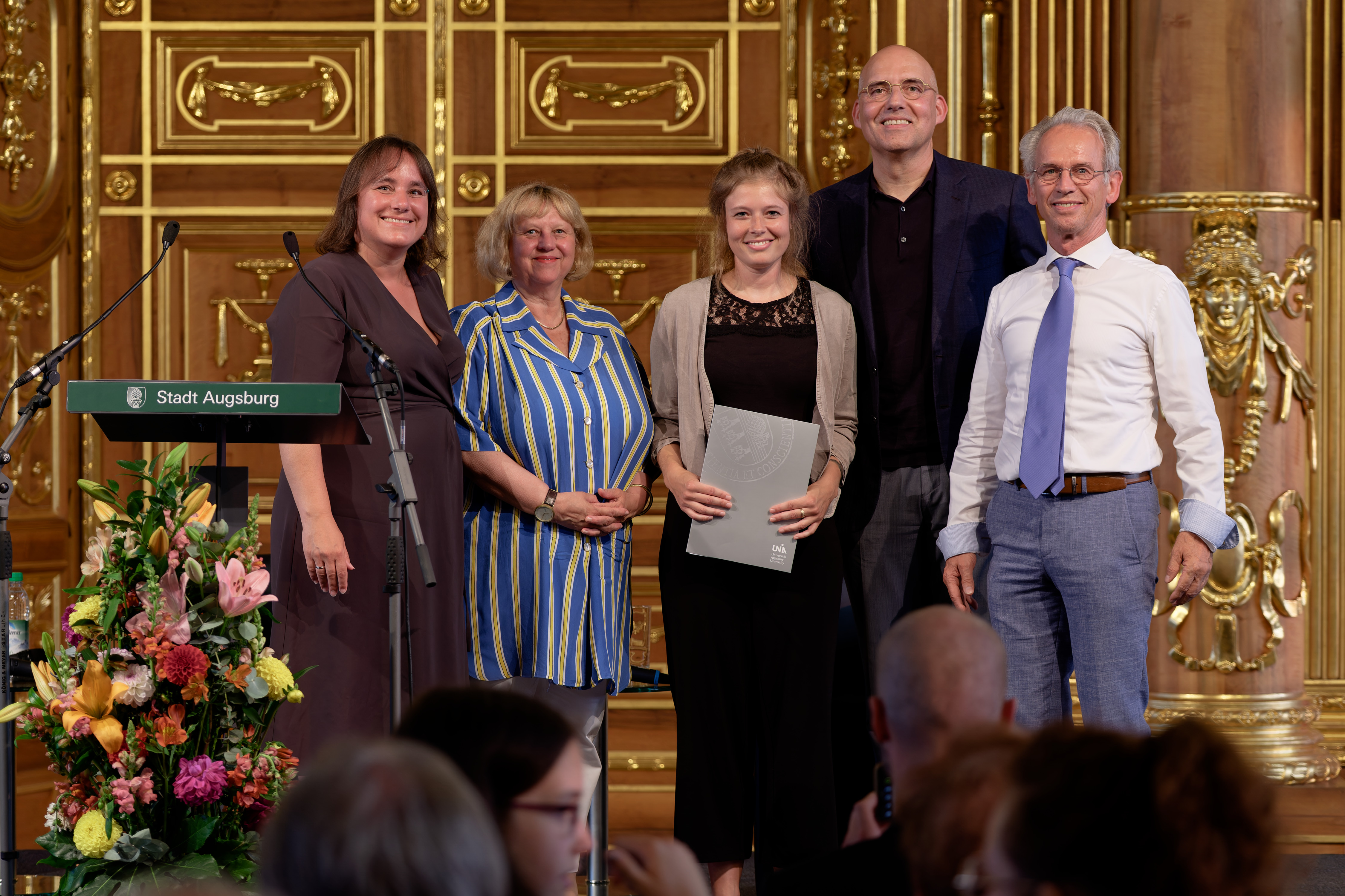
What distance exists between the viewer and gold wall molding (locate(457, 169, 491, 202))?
519 centimetres

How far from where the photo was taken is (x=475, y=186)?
5.19 metres

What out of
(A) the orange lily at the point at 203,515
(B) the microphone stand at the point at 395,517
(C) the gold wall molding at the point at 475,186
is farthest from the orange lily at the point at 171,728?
(C) the gold wall molding at the point at 475,186

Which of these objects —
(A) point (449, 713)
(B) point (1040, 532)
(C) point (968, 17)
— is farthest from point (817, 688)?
(C) point (968, 17)

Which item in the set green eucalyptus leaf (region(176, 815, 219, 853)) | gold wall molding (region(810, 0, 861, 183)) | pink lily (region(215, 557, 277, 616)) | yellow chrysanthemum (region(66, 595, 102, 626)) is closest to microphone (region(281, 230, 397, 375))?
pink lily (region(215, 557, 277, 616))

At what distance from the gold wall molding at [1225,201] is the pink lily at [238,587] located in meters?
3.14

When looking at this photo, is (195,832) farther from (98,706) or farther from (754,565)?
(754,565)

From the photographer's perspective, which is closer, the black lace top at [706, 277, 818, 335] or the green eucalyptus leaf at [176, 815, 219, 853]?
the green eucalyptus leaf at [176, 815, 219, 853]

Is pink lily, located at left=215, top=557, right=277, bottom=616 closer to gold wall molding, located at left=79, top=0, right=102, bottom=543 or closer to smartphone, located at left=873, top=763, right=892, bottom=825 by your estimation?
smartphone, located at left=873, top=763, right=892, bottom=825

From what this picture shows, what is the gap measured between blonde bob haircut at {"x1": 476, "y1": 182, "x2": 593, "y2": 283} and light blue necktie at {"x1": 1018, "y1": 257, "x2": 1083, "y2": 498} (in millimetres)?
1064

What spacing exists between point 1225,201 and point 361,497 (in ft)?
9.22

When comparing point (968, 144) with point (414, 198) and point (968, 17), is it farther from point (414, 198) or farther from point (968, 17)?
point (414, 198)

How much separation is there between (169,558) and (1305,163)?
3745 millimetres

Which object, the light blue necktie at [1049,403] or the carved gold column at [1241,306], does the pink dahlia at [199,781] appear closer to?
the light blue necktie at [1049,403]

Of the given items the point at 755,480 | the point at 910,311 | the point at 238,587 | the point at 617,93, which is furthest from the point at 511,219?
the point at 617,93
